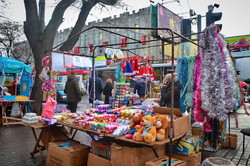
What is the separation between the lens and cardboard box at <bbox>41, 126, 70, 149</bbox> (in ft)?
13.9

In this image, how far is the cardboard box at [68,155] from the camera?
343 centimetres

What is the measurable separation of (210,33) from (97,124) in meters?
2.65

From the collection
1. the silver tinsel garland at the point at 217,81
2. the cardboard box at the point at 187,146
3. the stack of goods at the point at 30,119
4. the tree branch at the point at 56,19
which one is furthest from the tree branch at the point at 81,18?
the cardboard box at the point at 187,146

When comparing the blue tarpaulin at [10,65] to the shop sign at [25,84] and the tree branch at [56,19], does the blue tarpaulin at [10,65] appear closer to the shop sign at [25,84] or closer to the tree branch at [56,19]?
→ the shop sign at [25,84]

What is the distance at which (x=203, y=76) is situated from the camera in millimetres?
3742

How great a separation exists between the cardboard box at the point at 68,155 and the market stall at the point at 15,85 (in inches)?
190

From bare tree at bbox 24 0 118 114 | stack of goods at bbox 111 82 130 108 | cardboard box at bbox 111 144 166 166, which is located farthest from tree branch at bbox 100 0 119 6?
cardboard box at bbox 111 144 166 166

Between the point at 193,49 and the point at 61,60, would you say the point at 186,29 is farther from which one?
the point at 193,49

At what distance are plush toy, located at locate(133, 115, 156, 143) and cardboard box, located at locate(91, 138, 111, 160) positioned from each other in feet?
2.56

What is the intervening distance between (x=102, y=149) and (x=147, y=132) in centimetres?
107

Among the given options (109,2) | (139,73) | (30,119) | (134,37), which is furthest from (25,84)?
(134,37)

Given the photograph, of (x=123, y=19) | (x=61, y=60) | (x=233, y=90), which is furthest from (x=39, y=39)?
(x=123, y=19)

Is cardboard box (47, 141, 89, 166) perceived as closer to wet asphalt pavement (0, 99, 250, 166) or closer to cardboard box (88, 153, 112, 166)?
cardboard box (88, 153, 112, 166)

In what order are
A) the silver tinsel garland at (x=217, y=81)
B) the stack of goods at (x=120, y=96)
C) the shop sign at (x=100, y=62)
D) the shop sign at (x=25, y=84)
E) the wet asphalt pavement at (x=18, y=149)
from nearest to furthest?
1. the silver tinsel garland at (x=217, y=81)
2. the wet asphalt pavement at (x=18, y=149)
3. the stack of goods at (x=120, y=96)
4. the shop sign at (x=25, y=84)
5. the shop sign at (x=100, y=62)
